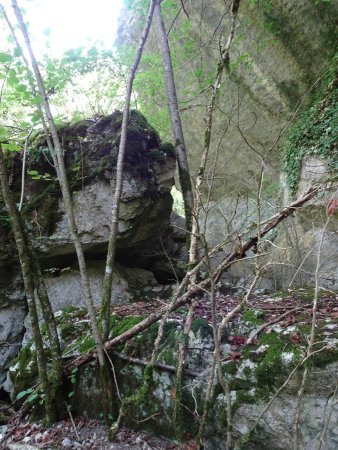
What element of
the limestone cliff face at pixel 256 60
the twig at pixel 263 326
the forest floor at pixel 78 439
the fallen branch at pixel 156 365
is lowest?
the forest floor at pixel 78 439

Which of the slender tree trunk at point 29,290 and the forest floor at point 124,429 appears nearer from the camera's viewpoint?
the forest floor at point 124,429

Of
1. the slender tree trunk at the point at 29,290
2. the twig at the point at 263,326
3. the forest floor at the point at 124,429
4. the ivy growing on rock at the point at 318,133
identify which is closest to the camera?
the forest floor at the point at 124,429

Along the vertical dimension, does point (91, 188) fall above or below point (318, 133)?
below

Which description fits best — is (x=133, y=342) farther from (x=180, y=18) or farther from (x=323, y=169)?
(x=180, y=18)

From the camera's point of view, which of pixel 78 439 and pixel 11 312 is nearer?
pixel 78 439

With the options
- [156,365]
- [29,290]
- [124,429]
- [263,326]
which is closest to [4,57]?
[29,290]

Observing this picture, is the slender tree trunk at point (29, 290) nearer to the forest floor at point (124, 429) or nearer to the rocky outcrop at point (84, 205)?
the forest floor at point (124, 429)

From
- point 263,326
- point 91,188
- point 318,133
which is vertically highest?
point 318,133

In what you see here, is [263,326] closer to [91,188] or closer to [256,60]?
[91,188]

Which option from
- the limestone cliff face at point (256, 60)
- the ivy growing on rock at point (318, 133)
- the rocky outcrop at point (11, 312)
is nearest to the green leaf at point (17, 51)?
the limestone cliff face at point (256, 60)

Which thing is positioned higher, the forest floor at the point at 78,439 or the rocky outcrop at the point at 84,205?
the rocky outcrop at the point at 84,205

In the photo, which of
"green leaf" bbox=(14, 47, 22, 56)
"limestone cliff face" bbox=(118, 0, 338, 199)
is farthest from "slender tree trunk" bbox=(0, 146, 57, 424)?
"limestone cliff face" bbox=(118, 0, 338, 199)

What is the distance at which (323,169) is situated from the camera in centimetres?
652

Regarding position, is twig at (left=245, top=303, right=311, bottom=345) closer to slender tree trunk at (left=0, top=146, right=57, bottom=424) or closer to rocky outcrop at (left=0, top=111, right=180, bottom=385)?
slender tree trunk at (left=0, top=146, right=57, bottom=424)
